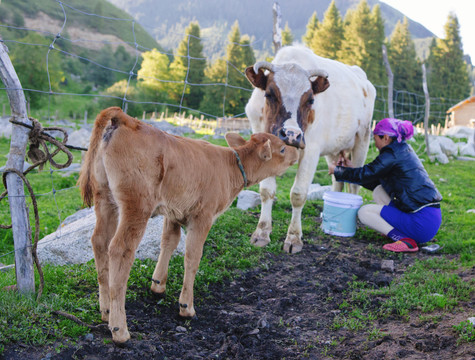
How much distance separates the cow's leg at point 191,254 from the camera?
389cm

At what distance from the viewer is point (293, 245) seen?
A: 615cm

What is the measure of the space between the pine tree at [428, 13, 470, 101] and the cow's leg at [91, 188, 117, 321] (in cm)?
5965

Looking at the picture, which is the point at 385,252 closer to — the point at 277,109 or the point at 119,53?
the point at 277,109

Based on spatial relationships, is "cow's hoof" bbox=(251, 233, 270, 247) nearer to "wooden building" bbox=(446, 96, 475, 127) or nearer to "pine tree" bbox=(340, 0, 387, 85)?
"wooden building" bbox=(446, 96, 475, 127)

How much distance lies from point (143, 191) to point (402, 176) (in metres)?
4.43

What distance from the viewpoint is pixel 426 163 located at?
15.3m

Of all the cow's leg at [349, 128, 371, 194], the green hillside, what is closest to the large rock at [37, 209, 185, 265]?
the cow's leg at [349, 128, 371, 194]

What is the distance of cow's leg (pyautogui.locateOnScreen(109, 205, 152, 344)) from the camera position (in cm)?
323

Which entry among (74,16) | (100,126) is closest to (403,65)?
(100,126)

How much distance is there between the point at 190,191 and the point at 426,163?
1357cm

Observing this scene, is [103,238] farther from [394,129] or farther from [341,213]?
[394,129]

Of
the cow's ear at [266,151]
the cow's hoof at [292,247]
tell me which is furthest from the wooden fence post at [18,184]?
the cow's hoof at [292,247]

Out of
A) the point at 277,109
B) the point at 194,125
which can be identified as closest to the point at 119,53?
the point at 194,125

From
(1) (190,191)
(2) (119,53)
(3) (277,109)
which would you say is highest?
(2) (119,53)
